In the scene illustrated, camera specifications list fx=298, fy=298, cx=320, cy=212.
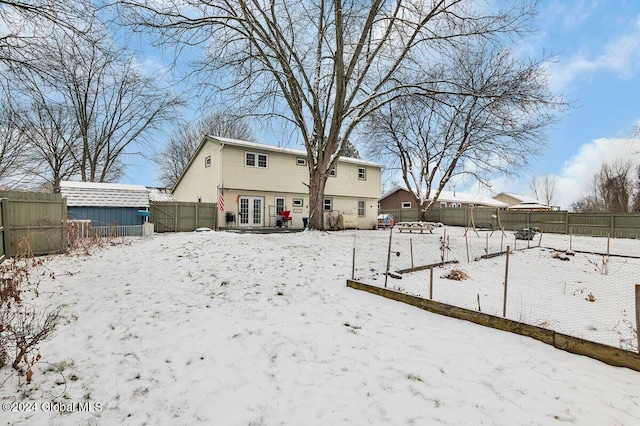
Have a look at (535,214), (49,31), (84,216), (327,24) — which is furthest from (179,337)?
(535,214)

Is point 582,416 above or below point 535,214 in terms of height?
below

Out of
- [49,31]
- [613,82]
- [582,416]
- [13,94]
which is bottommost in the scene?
[582,416]

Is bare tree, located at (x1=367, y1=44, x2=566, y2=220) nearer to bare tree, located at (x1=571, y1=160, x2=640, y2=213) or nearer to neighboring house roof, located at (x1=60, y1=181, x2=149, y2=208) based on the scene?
neighboring house roof, located at (x1=60, y1=181, x2=149, y2=208)

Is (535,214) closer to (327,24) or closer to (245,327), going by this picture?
(327,24)

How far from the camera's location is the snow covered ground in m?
2.27

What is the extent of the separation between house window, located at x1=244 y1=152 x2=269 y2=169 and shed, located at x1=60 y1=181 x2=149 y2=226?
5.80 m

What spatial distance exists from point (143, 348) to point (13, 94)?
6.22 metres

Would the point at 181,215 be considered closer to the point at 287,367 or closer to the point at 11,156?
the point at 11,156

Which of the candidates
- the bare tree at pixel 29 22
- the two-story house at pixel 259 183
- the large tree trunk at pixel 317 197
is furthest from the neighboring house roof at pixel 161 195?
the bare tree at pixel 29 22

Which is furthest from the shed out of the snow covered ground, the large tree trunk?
the snow covered ground

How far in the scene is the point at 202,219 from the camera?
1698cm

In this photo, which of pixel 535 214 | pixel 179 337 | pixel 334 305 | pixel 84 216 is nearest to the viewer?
pixel 179 337

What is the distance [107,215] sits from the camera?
1350 centimetres

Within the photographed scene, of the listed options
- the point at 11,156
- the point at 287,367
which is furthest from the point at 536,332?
the point at 11,156
